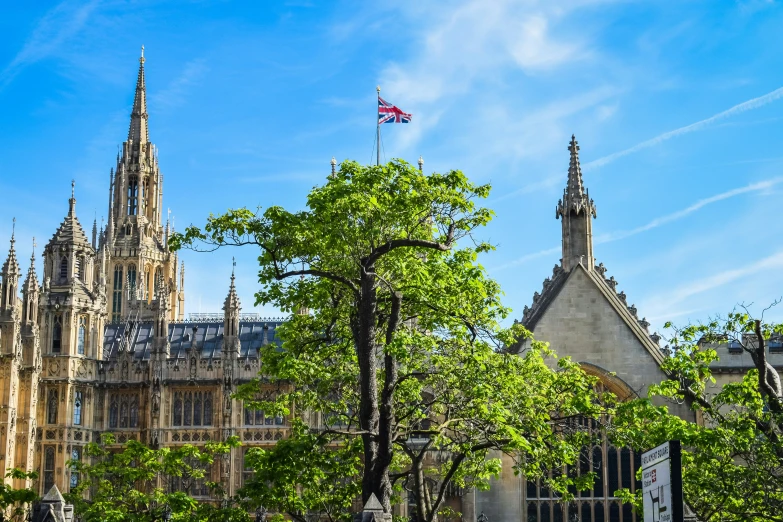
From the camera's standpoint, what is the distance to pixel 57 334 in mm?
61844

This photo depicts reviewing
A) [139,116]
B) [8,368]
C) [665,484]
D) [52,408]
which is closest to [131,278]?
[139,116]

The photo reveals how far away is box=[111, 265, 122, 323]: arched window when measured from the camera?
341ft

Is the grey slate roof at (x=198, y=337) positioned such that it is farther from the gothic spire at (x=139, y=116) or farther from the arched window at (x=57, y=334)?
the gothic spire at (x=139, y=116)

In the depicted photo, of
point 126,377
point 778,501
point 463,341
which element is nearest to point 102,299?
point 126,377

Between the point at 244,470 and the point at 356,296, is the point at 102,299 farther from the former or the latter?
the point at 356,296

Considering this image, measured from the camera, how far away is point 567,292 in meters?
46.8

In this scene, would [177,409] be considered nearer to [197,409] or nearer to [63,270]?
[197,409]

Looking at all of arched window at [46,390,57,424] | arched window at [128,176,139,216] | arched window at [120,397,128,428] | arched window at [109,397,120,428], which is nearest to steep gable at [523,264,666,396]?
arched window at [120,397,128,428]

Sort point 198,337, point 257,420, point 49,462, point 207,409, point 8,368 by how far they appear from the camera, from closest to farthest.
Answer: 1. point 8,368
2. point 49,462
3. point 257,420
4. point 207,409
5. point 198,337

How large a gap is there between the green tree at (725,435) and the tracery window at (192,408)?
37130mm

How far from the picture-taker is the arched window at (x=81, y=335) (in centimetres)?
6228

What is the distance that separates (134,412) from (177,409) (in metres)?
2.65

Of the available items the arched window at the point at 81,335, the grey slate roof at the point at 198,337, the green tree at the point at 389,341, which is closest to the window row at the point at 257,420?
the grey slate roof at the point at 198,337

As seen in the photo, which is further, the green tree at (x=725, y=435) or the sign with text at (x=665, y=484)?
the green tree at (x=725, y=435)
